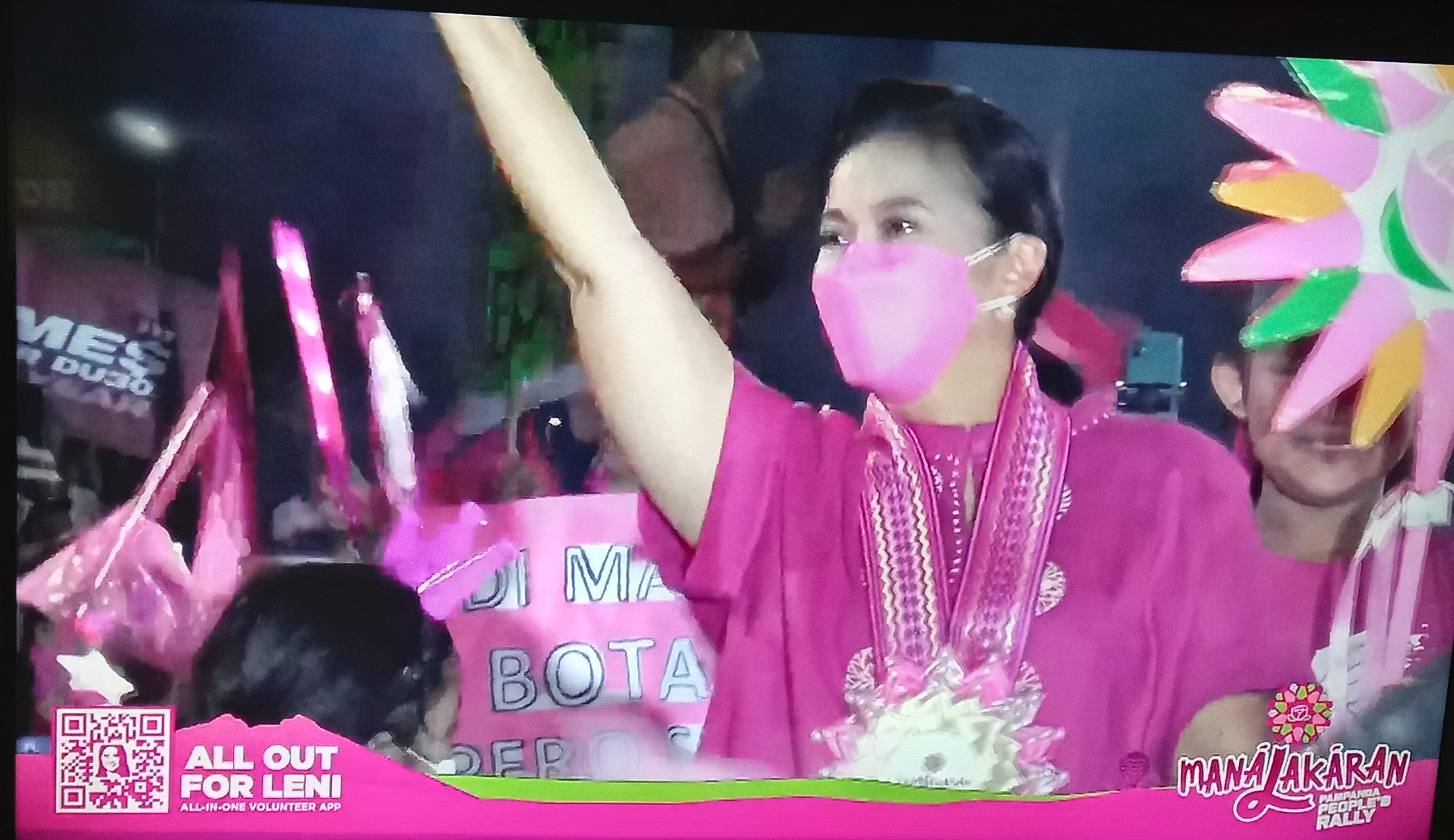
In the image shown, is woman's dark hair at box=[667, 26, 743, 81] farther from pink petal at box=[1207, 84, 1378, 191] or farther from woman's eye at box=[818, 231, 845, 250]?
pink petal at box=[1207, 84, 1378, 191]

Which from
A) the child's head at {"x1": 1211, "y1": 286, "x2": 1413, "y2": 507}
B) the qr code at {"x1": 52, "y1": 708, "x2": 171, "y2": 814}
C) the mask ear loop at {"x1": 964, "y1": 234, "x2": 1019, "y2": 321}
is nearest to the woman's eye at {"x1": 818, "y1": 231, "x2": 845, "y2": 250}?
the mask ear loop at {"x1": 964, "y1": 234, "x2": 1019, "y2": 321}

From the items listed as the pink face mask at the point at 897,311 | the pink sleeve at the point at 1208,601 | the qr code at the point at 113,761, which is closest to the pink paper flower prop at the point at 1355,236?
Result: the pink sleeve at the point at 1208,601

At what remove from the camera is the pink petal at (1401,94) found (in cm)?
114

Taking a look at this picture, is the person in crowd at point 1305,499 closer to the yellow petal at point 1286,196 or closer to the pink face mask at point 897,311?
the yellow petal at point 1286,196

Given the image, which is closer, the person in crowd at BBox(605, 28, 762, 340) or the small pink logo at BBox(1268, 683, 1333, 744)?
the person in crowd at BBox(605, 28, 762, 340)

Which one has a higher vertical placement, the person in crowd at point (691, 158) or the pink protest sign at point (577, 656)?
the person in crowd at point (691, 158)

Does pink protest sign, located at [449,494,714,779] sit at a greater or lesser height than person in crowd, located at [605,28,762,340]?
lesser

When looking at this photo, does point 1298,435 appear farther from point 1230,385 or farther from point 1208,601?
point 1208,601

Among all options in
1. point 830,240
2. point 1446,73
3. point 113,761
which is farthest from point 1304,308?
point 113,761

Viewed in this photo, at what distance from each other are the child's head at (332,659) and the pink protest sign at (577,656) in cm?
4

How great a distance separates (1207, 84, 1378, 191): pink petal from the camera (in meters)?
1.13

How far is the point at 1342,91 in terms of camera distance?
114 cm

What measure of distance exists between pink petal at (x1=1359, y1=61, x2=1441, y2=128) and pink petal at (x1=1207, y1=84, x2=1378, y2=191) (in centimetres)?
4

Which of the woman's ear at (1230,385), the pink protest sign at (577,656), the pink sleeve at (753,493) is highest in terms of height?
the woman's ear at (1230,385)
